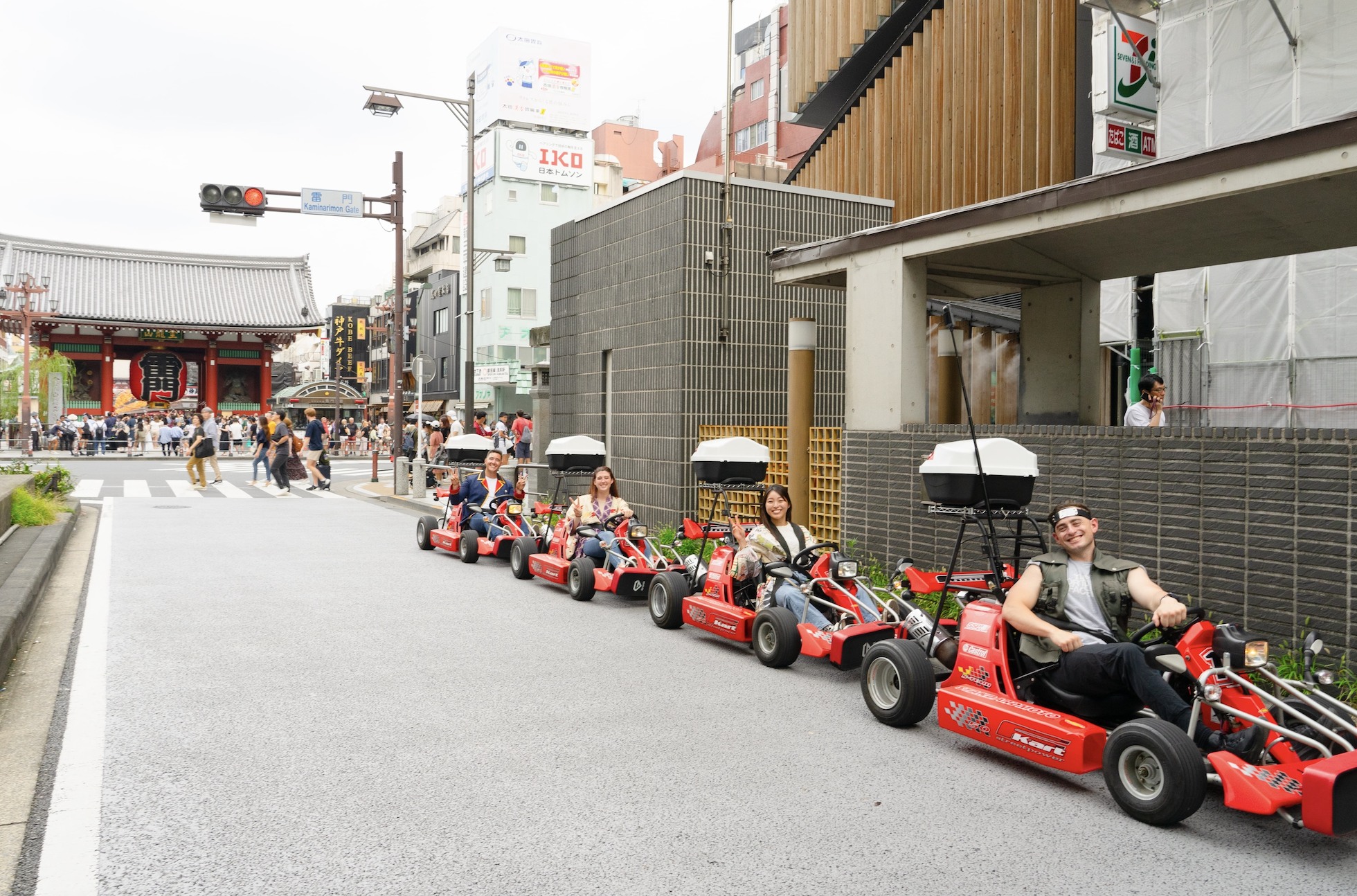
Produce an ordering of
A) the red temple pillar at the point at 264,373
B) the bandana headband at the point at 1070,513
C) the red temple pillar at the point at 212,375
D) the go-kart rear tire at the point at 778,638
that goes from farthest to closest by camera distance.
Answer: the red temple pillar at the point at 264,373, the red temple pillar at the point at 212,375, the go-kart rear tire at the point at 778,638, the bandana headband at the point at 1070,513

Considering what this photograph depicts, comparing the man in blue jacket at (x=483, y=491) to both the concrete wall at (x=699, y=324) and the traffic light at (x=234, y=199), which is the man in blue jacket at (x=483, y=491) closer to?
the concrete wall at (x=699, y=324)

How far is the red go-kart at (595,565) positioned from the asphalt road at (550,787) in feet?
4.82

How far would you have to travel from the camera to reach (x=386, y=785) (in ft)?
14.9

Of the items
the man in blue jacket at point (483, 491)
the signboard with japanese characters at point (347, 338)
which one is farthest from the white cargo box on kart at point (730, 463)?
the signboard with japanese characters at point (347, 338)

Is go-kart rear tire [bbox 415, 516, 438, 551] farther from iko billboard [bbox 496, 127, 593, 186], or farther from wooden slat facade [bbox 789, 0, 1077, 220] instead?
iko billboard [bbox 496, 127, 593, 186]

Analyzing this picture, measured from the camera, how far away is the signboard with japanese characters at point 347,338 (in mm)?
71188

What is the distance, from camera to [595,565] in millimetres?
9844

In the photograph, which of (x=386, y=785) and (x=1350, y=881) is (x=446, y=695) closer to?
(x=386, y=785)

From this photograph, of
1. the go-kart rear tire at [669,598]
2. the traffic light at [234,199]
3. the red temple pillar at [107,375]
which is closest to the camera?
the go-kart rear tire at [669,598]

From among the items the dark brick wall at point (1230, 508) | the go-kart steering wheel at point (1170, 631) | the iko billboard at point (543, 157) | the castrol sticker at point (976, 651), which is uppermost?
the iko billboard at point (543, 157)

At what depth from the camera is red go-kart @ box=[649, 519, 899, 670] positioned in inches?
255

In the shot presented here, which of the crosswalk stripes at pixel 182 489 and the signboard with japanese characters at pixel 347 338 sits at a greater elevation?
the signboard with japanese characters at pixel 347 338

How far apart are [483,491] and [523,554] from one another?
6.80ft

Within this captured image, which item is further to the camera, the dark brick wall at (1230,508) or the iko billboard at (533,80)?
the iko billboard at (533,80)
